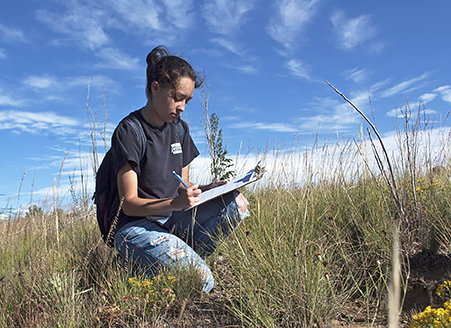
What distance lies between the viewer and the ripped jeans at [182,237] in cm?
252

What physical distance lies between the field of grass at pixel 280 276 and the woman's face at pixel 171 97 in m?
1.07

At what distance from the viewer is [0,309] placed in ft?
7.79

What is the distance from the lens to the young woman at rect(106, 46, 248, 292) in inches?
99.2

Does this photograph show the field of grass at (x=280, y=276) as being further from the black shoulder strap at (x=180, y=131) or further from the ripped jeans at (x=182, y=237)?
the black shoulder strap at (x=180, y=131)

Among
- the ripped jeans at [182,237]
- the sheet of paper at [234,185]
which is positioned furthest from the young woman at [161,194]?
the sheet of paper at [234,185]

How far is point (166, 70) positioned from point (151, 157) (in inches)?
26.7

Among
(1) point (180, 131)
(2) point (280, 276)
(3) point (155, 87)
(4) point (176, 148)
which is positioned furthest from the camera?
(1) point (180, 131)

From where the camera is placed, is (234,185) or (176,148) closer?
(234,185)

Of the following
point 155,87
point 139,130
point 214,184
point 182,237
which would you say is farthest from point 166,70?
point 182,237

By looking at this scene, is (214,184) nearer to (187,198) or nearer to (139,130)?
(187,198)

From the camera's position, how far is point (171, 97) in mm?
2715

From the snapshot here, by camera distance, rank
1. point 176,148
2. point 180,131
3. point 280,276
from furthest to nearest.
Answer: point 180,131 → point 176,148 → point 280,276

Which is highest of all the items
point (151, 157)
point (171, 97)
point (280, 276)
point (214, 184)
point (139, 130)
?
point (171, 97)

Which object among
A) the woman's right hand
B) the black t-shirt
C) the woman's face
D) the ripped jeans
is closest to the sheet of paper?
the woman's right hand
